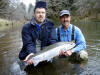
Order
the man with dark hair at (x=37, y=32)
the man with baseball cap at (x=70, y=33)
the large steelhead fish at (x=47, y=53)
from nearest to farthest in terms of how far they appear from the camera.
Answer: the large steelhead fish at (x=47, y=53), the man with dark hair at (x=37, y=32), the man with baseball cap at (x=70, y=33)

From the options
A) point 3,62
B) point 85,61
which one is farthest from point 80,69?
point 3,62

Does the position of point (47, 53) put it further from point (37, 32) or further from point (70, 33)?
point (70, 33)

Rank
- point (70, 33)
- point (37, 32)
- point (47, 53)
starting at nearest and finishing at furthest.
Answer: point (47, 53)
point (37, 32)
point (70, 33)

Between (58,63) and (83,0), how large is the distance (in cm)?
3758

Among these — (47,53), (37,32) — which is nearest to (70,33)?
(37,32)

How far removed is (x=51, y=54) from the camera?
13.9ft

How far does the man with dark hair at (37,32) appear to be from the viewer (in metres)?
4.69

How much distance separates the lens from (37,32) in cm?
496

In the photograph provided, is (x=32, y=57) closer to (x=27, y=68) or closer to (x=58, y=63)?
(x=27, y=68)

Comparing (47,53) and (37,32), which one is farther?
(37,32)

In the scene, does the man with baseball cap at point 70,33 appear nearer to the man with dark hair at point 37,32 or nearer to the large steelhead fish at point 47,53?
the man with dark hair at point 37,32

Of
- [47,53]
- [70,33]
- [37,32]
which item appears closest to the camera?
[47,53]

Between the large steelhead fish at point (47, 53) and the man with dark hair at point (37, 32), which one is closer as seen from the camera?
the large steelhead fish at point (47, 53)

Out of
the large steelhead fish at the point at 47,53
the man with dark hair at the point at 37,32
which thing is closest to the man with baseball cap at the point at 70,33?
the man with dark hair at the point at 37,32
